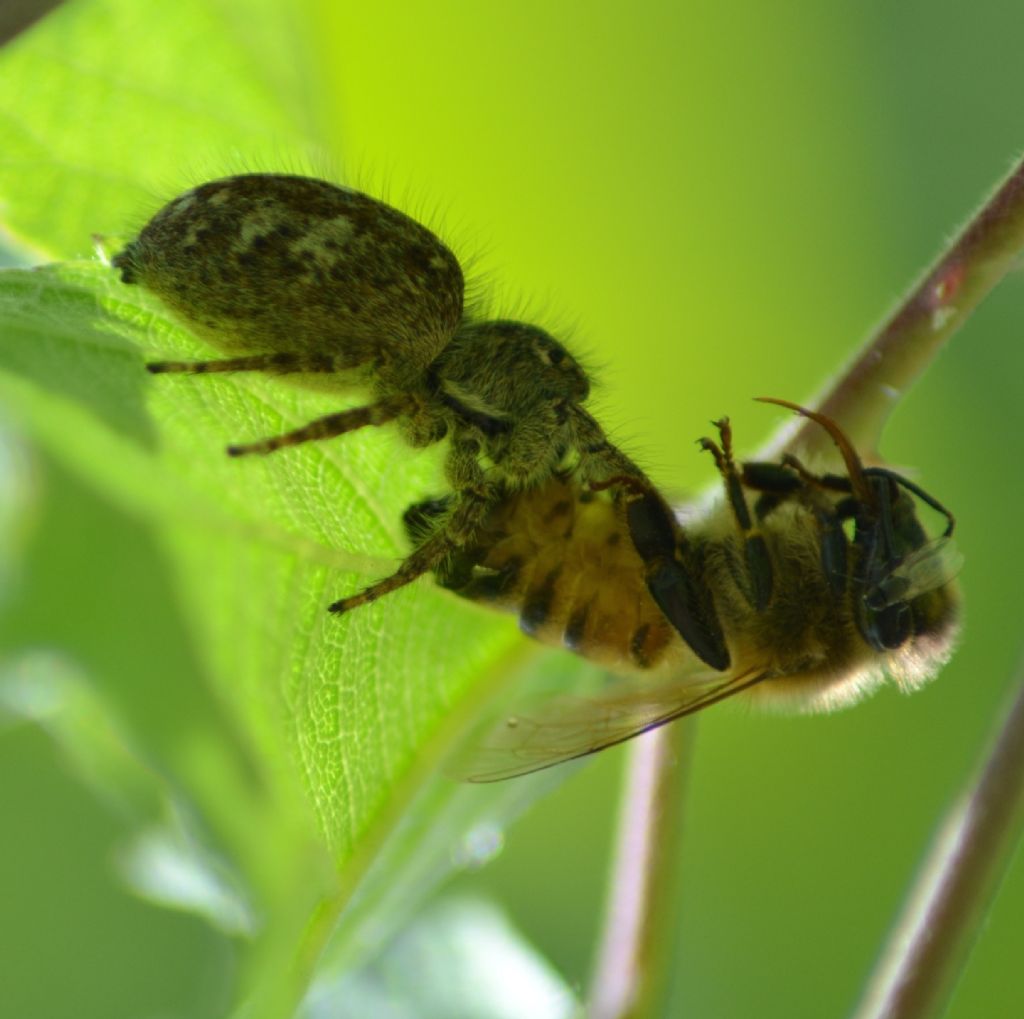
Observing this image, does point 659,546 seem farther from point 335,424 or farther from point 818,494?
point 335,424

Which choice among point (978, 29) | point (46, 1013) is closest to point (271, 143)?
point (46, 1013)

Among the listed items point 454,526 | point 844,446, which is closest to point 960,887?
point 844,446

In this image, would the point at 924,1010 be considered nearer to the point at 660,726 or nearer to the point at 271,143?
the point at 660,726

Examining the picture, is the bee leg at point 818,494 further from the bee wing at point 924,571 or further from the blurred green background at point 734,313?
the blurred green background at point 734,313

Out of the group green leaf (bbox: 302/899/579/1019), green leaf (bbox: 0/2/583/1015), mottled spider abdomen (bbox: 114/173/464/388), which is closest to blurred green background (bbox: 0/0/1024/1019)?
green leaf (bbox: 302/899/579/1019)

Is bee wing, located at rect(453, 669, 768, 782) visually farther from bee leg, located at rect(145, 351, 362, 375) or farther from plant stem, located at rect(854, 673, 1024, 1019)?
bee leg, located at rect(145, 351, 362, 375)

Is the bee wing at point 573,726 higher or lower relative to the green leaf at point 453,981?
higher

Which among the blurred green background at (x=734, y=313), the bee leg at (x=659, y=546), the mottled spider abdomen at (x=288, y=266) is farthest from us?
the blurred green background at (x=734, y=313)

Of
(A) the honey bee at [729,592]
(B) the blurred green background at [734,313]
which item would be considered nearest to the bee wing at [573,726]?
(A) the honey bee at [729,592]
